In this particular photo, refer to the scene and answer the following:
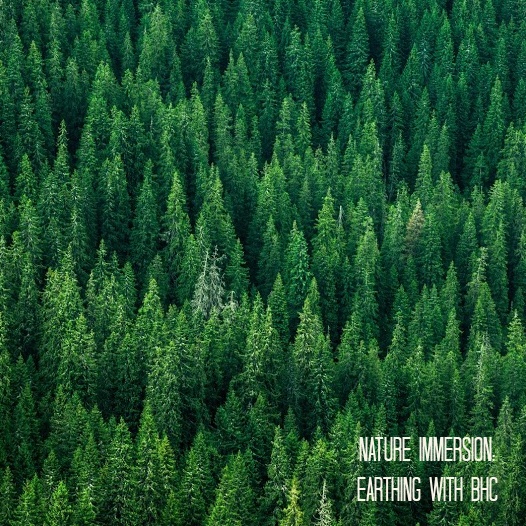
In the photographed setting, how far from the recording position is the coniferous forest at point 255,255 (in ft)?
318

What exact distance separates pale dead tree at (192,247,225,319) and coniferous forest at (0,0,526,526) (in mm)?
289

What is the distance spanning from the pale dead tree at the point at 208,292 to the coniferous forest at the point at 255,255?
289 mm

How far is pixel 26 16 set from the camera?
497 feet

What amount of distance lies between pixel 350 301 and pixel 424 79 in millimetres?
46527

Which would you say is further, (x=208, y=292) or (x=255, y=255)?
(x=255, y=255)

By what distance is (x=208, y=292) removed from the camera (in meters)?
114

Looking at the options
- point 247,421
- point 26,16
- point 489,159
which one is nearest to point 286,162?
point 489,159

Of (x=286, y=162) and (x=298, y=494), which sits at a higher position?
(x=286, y=162)

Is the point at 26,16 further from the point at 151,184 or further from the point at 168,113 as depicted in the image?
the point at 151,184

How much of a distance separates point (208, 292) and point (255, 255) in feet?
45.9

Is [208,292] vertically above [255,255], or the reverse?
[255,255]

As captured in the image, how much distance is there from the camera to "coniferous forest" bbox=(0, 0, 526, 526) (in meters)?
97.0

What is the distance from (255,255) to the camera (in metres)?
127

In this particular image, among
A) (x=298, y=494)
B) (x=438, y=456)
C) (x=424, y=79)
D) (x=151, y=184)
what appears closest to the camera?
(x=298, y=494)
